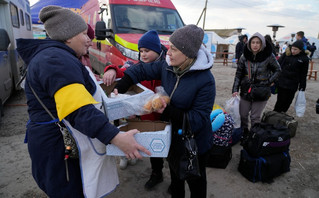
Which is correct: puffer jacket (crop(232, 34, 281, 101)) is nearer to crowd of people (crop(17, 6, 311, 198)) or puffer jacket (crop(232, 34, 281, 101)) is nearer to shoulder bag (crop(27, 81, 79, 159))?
crowd of people (crop(17, 6, 311, 198))

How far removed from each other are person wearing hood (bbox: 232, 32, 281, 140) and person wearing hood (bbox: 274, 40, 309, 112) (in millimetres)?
1170

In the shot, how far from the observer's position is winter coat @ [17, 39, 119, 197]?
1.14 metres

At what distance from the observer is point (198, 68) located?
1713 mm

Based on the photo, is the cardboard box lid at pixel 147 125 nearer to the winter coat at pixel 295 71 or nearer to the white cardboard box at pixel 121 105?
the white cardboard box at pixel 121 105

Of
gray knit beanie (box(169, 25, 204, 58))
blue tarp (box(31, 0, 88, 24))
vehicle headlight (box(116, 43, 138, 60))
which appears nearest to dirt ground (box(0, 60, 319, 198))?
gray knit beanie (box(169, 25, 204, 58))

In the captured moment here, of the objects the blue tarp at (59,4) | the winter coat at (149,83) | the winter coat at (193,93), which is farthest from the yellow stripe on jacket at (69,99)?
the blue tarp at (59,4)

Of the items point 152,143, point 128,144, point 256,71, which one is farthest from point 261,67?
point 128,144

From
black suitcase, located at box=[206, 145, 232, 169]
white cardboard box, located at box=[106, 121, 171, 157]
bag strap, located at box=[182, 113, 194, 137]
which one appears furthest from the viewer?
black suitcase, located at box=[206, 145, 232, 169]

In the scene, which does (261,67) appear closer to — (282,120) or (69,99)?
(282,120)

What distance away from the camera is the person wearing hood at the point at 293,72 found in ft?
15.0

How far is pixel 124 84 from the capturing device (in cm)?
193

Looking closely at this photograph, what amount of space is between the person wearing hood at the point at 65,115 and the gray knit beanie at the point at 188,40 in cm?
73

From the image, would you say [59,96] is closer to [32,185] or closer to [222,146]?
[32,185]

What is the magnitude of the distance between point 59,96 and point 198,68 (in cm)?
105
